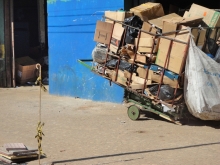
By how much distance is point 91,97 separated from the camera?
1094 centimetres

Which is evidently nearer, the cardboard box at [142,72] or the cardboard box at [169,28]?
the cardboard box at [169,28]

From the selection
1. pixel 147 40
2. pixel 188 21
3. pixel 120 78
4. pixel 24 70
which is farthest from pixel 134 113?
pixel 24 70

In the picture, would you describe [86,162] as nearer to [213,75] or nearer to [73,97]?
[213,75]

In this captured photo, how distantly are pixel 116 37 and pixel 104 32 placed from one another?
0.31 metres

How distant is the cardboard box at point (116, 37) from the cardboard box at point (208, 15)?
128 cm

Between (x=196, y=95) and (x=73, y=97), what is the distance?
4970 millimetres

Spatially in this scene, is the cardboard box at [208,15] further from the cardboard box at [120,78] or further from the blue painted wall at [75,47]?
the blue painted wall at [75,47]

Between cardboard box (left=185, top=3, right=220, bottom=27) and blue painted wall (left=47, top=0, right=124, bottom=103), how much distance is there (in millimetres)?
2387

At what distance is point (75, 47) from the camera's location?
1123 cm

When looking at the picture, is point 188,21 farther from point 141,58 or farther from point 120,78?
point 120,78

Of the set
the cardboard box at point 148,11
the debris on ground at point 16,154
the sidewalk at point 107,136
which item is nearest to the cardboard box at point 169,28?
the cardboard box at point 148,11

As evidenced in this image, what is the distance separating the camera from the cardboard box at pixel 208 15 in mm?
7488

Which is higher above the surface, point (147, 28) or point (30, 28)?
point (147, 28)

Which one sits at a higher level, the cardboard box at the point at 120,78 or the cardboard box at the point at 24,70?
the cardboard box at the point at 120,78
